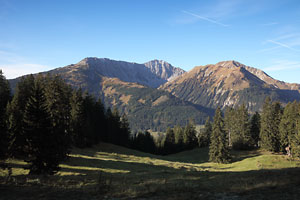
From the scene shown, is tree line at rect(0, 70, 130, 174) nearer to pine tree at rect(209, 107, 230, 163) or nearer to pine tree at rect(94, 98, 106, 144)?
pine tree at rect(94, 98, 106, 144)

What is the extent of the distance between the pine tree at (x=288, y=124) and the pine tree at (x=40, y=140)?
52134 mm

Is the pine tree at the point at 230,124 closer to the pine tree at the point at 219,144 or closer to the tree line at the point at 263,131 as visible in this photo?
the tree line at the point at 263,131

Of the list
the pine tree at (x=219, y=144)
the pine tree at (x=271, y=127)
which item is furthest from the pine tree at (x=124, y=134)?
the pine tree at (x=271, y=127)

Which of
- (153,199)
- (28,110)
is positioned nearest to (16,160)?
(28,110)

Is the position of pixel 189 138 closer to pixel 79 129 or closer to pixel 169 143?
pixel 169 143

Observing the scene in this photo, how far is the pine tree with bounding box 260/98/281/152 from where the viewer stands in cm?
6234

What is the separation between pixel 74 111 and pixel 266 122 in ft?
183

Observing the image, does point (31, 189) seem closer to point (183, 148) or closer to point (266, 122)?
point (266, 122)

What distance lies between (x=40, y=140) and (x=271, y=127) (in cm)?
6215

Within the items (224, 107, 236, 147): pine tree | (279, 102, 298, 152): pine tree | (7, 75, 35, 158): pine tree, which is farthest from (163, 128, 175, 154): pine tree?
(7, 75, 35, 158): pine tree


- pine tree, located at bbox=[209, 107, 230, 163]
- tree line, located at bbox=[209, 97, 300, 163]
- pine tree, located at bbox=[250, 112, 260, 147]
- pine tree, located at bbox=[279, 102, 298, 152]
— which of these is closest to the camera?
pine tree, located at bbox=[279, 102, 298, 152]

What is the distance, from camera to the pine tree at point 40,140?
2252 centimetres

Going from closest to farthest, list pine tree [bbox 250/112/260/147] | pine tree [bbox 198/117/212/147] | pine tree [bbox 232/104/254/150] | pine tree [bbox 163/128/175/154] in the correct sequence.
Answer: pine tree [bbox 232/104/254/150]
pine tree [bbox 250/112/260/147]
pine tree [bbox 198/117/212/147]
pine tree [bbox 163/128/175/154]

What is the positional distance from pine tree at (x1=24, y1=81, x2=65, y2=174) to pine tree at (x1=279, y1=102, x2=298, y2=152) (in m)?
52.1
